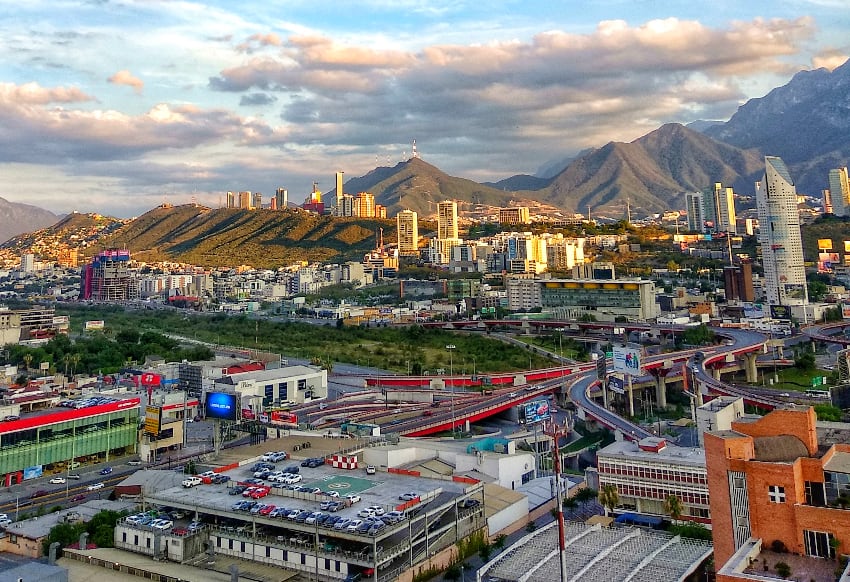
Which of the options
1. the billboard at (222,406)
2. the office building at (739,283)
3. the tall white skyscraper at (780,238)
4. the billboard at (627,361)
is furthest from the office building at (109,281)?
the billboard at (627,361)

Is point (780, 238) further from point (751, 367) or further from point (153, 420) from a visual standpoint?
point (153, 420)

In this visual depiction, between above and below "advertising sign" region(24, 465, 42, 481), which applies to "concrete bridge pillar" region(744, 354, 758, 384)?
above

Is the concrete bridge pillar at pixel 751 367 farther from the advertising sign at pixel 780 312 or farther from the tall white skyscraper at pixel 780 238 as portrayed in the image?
the tall white skyscraper at pixel 780 238

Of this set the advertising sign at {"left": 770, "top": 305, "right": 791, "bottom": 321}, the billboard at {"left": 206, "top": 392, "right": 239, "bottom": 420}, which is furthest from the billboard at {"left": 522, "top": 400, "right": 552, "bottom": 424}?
the advertising sign at {"left": 770, "top": 305, "right": 791, "bottom": 321}

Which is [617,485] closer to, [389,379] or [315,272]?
[389,379]

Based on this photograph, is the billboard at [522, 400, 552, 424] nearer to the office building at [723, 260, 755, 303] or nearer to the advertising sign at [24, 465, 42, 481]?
the advertising sign at [24, 465, 42, 481]

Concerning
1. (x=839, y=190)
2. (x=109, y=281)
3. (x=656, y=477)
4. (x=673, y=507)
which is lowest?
(x=673, y=507)

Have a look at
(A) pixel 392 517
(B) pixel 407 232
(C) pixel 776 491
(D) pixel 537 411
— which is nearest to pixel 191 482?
(A) pixel 392 517
